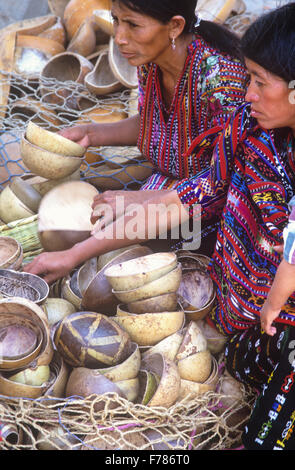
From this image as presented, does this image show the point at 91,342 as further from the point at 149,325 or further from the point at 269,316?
the point at 269,316

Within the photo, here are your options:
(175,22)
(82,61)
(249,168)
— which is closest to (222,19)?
(82,61)

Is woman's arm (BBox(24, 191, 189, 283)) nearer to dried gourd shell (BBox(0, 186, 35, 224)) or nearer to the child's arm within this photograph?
dried gourd shell (BBox(0, 186, 35, 224))

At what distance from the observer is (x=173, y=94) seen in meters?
1.91

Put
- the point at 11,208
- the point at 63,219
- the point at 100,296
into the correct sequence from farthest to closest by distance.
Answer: the point at 11,208 < the point at 63,219 < the point at 100,296

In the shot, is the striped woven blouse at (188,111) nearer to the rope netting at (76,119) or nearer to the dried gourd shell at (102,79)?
the rope netting at (76,119)

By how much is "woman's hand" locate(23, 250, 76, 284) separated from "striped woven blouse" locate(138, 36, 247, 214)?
17.1 inches

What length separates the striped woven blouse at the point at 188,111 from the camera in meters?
1.72

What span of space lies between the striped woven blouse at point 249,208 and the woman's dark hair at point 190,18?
30cm

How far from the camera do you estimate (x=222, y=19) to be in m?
3.05

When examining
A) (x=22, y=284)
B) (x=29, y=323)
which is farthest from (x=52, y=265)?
(x=29, y=323)

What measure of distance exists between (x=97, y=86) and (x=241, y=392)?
1885 millimetres

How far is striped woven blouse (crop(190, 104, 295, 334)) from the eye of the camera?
1374 mm

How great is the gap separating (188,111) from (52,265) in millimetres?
734

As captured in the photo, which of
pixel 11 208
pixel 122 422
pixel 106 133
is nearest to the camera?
pixel 122 422
